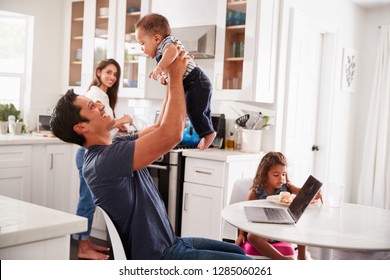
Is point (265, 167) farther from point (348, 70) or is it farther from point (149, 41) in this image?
point (348, 70)

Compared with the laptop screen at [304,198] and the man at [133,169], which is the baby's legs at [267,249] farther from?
the man at [133,169]

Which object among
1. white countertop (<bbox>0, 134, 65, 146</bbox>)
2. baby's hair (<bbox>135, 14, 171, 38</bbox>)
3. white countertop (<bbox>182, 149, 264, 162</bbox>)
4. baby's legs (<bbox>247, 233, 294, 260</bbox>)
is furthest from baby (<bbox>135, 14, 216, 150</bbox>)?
white countertop (<bbox>0, 134, 65, 146</bbox>)

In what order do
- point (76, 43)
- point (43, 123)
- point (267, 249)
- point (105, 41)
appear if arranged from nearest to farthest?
point (267, 249), point (43, 123), point (105, 41), point (76, 43)

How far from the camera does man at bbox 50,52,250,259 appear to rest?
126 cm

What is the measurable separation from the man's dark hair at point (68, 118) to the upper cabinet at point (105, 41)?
2044 millimetres

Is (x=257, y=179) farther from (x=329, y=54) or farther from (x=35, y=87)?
(x=35, y=87)

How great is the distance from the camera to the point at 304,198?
1.70 meters

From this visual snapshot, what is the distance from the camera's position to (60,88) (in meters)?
4.02

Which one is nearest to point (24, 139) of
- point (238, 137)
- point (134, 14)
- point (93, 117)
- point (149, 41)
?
point (134, 14)

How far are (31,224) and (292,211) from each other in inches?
39.7

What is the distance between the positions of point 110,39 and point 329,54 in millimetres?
Answer: 1643

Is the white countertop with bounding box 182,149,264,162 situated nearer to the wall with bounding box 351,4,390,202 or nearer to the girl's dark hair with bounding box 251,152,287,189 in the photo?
the girl's dark hair with bounding box 251,152,287,189

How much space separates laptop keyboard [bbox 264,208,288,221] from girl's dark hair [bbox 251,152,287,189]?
0.31 meters

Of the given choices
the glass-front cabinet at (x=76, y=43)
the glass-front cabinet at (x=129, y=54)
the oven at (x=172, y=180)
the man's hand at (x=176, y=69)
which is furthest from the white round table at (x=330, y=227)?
the glass-front cabinet at (x=76, y=43)
